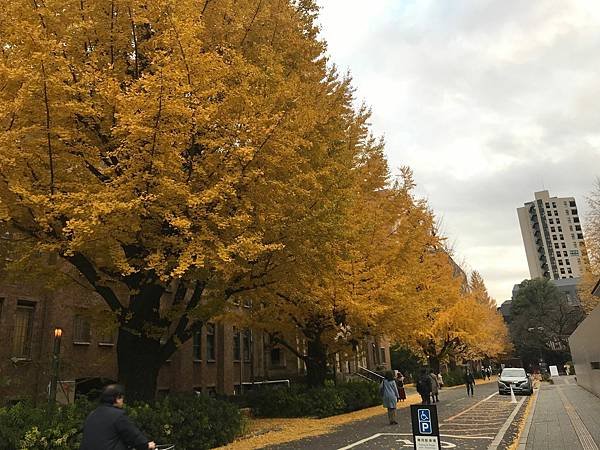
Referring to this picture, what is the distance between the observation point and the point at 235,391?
26391mm

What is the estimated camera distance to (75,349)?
1784 centimetres

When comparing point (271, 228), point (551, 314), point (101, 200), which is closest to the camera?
point (101, 200)

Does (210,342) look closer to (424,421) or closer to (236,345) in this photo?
(236,345)

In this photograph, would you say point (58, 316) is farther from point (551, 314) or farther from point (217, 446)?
point (551, 314)

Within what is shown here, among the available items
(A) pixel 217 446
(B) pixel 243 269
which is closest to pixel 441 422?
(A) pixel 217 446

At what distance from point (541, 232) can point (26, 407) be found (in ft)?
455

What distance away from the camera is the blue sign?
6357 millimetres

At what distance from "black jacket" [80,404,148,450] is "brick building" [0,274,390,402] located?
21.3 feet

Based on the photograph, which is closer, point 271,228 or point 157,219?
point 157,219

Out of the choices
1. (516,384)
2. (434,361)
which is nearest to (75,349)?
(516,384)

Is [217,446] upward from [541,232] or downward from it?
downward

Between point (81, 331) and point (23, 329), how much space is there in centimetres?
237

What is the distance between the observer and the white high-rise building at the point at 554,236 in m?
127

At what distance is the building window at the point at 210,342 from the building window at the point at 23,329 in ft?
31.6
